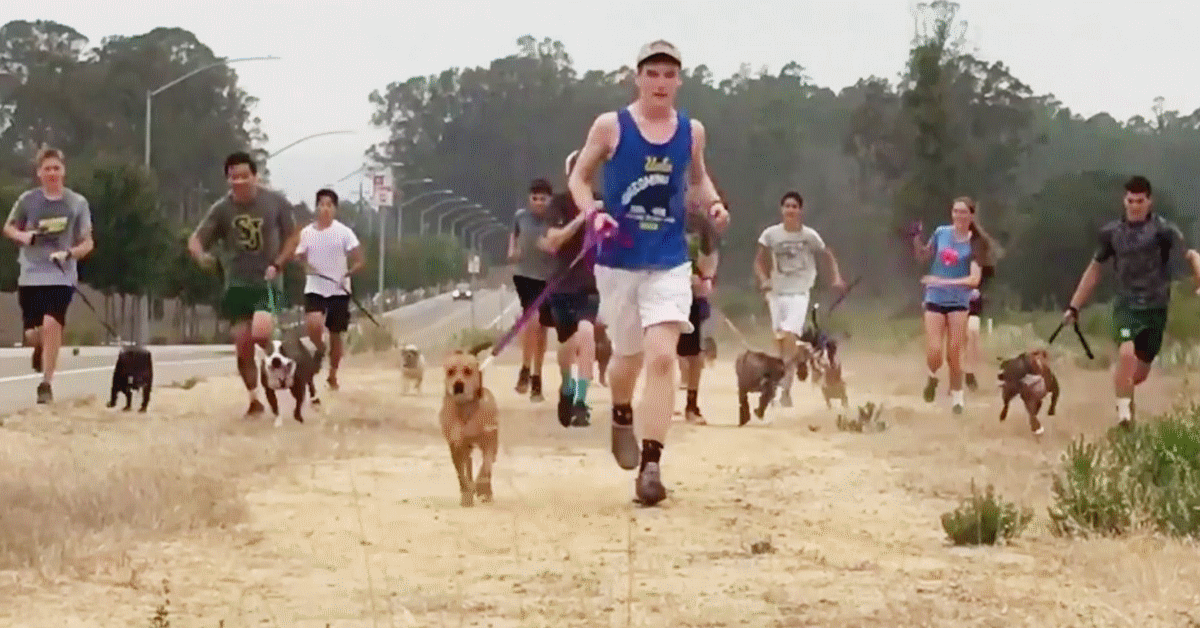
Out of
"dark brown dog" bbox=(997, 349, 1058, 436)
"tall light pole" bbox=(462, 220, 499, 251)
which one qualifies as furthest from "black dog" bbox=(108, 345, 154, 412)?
"tall light pole" bbox=(462, 220, 499, 251)

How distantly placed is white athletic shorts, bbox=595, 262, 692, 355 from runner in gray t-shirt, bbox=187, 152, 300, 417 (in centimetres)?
515

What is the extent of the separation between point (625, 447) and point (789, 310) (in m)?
7.79

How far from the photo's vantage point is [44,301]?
14.6 m

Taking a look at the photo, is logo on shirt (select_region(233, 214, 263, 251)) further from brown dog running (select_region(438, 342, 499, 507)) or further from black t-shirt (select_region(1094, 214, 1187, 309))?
black t-shirt (select_region(1094, 214, 1187, 309))

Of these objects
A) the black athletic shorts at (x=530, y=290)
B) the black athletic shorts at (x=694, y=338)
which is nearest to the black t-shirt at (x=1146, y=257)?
the black athletic shorts at (x=694, y=338)

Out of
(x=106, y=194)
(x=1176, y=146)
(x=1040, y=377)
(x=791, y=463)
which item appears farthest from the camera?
(x=1176, y=146)

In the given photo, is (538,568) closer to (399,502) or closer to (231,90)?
(399,502)

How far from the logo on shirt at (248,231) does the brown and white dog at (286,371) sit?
28.2 inches

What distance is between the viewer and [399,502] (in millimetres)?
8922

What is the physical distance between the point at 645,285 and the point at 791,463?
2406mm

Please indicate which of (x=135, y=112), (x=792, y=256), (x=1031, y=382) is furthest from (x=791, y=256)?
(x=135, y=112)

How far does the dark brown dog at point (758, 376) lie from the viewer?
50.6ft

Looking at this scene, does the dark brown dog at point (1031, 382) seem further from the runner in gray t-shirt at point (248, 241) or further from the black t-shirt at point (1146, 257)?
the runner in gray t-shirt at point (248, 241)

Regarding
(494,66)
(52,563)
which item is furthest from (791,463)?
(494,66)
